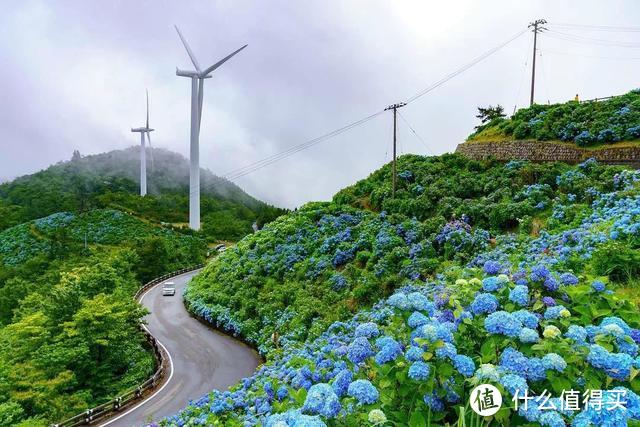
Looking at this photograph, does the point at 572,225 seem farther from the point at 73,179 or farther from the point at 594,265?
the point at 73,179

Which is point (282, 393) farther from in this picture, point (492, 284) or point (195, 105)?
point (195, 105)

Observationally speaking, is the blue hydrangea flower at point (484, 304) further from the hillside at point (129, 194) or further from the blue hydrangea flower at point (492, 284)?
the hillside at point (129, 194)

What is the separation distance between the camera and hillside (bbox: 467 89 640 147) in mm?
22406

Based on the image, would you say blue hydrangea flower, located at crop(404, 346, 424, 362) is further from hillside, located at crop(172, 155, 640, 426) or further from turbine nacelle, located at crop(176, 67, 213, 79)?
turbine nacelle, located at crop(176, 67, 213, 79)

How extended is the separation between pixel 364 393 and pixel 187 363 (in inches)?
809

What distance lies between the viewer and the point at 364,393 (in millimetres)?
4051

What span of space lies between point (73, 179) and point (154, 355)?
12305 cm

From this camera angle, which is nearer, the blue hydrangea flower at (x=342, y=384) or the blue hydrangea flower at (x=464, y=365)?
the blue hydrangea flower at (x=464, y=365)

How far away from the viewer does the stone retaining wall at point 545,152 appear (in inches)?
816

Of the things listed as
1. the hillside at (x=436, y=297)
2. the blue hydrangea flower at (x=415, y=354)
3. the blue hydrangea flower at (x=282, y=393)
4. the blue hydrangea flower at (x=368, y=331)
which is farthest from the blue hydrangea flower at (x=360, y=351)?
the blue hydrangea flower at (x=282, y=393)

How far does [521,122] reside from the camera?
27.8m

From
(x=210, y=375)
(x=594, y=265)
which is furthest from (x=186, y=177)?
(x=594, y=265)

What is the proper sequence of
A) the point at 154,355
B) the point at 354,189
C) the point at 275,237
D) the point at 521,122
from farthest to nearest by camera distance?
the point at 354,189
the point at 275,237
the point at 521,122
the point at 154,355
